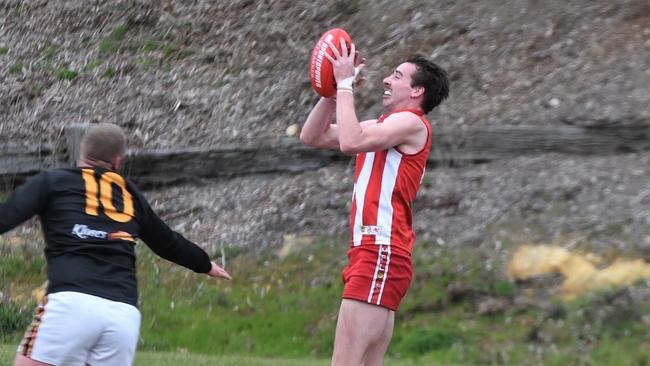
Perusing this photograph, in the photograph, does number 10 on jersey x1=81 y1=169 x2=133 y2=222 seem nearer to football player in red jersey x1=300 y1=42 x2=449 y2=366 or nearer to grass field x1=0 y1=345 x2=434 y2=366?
football player in red jersey x1=300 y1=42 x2=449 y2=366

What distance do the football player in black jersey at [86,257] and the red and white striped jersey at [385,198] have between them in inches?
44.5

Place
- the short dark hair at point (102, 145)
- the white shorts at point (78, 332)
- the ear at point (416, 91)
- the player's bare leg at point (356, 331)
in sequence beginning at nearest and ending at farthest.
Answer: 1. the white shorts at point (78, 332)
2. the short dark hair at point (102, 145)
3. the player's bare leg at point (356, 331)
4. the ear at point (416, 91)

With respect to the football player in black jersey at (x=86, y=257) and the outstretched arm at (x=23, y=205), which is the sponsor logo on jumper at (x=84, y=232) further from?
the outstretched arm at (x=23, y=205)

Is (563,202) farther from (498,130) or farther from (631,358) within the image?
(631,358)

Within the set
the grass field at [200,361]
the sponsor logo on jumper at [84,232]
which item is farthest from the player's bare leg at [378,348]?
the grass field at [200,361]

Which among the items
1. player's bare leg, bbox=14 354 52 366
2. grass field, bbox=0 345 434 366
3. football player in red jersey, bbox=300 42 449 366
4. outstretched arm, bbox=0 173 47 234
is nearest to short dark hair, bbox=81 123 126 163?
outstretched arm, bbox=0 173 47 234

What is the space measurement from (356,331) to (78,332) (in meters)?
1.39

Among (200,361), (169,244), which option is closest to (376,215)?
(169,244)

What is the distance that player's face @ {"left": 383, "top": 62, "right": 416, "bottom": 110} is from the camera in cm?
608

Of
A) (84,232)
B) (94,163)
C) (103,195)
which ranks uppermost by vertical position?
(94,163)

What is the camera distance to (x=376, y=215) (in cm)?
584

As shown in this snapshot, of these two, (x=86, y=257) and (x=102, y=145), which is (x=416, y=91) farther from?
(x=86, y=257)

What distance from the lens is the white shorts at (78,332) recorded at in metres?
5.14

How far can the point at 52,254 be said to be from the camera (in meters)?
5.34
